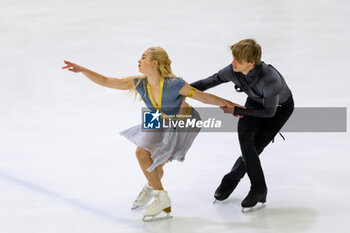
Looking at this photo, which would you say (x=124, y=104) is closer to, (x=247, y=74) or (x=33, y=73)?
(x=33, y=73)

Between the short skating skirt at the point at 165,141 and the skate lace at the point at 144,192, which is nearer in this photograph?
the short skating skirt at the point at 165,141

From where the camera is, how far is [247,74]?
4.08 m

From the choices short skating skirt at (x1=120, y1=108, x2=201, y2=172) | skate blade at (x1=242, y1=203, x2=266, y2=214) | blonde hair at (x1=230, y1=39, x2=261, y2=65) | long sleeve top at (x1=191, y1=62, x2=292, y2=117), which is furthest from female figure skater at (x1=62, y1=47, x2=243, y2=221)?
skate blade at (x1=242, y1=203, x2=266, y2=214)

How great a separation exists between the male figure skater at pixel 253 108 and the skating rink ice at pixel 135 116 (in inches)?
6.3

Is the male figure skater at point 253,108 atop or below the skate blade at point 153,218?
atop

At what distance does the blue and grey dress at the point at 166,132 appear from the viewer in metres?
4.05

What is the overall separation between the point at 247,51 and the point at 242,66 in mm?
114

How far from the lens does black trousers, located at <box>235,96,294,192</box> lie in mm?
4199

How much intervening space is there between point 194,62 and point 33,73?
6.39ft

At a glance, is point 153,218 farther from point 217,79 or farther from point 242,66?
point 242,66

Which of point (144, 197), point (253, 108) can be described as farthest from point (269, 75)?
point (144, 197)

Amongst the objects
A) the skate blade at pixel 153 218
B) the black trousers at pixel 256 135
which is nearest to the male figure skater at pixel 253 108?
the black trousers at pixel 256 135

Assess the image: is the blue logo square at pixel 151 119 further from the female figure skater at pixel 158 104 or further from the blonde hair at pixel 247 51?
the blonde hair at pixel 247 51

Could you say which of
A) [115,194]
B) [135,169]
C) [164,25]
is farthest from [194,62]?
[115,194]
